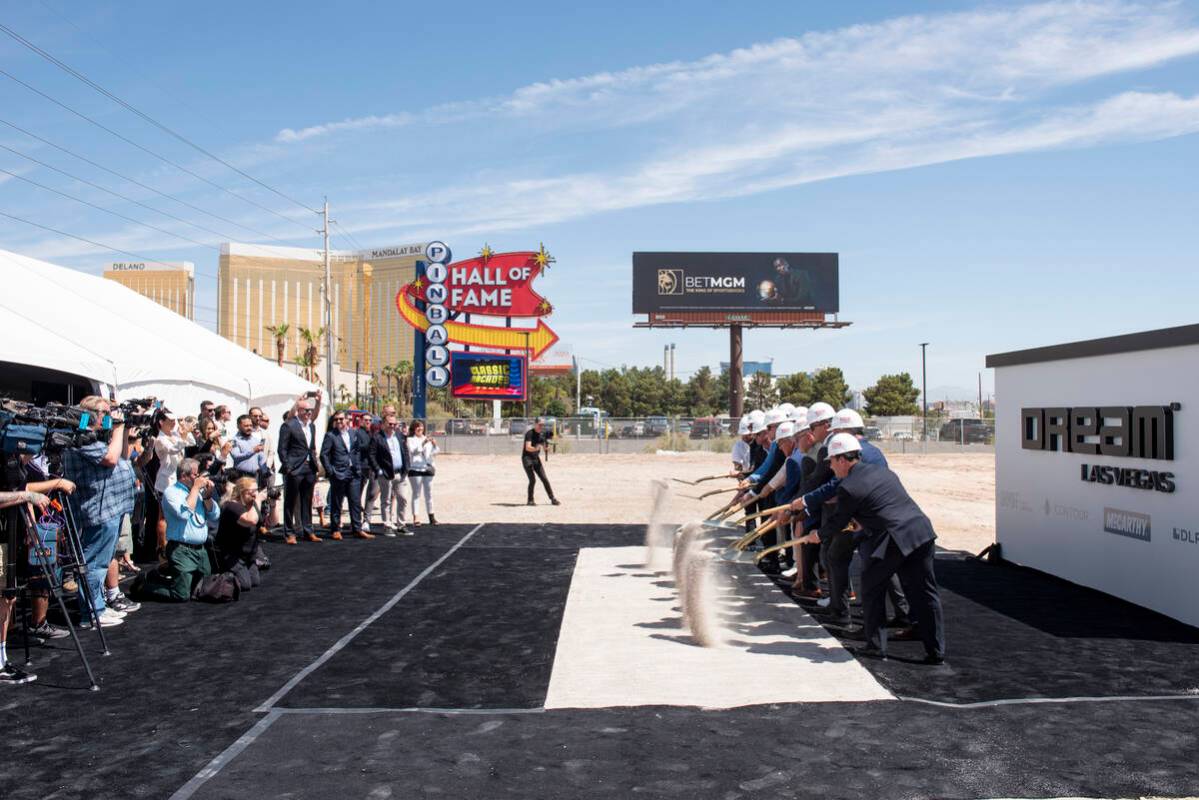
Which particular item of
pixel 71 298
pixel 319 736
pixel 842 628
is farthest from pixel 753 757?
pixel 71 298

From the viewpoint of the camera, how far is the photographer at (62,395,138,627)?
7.70m

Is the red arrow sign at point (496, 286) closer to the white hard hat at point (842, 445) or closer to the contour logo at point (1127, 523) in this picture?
the contour logo at point (1127, 523)

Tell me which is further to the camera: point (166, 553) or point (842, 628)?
point (166, 553)

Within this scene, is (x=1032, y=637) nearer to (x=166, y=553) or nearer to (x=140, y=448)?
(x=166, y=553)

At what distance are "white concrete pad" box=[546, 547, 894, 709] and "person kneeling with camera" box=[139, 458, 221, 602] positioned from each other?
3.75 metres

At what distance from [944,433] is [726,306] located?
67.2 ft

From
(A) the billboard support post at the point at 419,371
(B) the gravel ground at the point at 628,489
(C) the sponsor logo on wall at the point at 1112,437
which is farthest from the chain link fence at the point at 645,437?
(C) the sponsor logo on wall at the point at 1112,437

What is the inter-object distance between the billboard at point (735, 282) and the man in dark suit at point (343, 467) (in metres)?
54.0

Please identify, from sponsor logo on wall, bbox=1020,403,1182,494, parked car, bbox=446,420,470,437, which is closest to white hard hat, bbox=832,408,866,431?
sponsor logo on wall, bbox=1020,403,1182,494

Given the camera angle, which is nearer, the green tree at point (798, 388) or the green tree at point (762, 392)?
the green tree at point (798, 388)

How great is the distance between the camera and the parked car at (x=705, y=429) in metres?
47.7

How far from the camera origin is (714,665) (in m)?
6.89

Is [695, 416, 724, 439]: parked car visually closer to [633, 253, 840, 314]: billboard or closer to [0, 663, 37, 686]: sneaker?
[633, 253, 840, 314]: billboard

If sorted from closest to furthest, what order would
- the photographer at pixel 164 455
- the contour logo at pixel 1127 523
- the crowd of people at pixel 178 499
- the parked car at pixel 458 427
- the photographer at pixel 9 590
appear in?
the photographer at pixel 9 590, the crowd of people at pixel 178 499, the contour logo at pixel 1127 523, the photographer at pixel 164 455, the parked car at pixel 458 427
